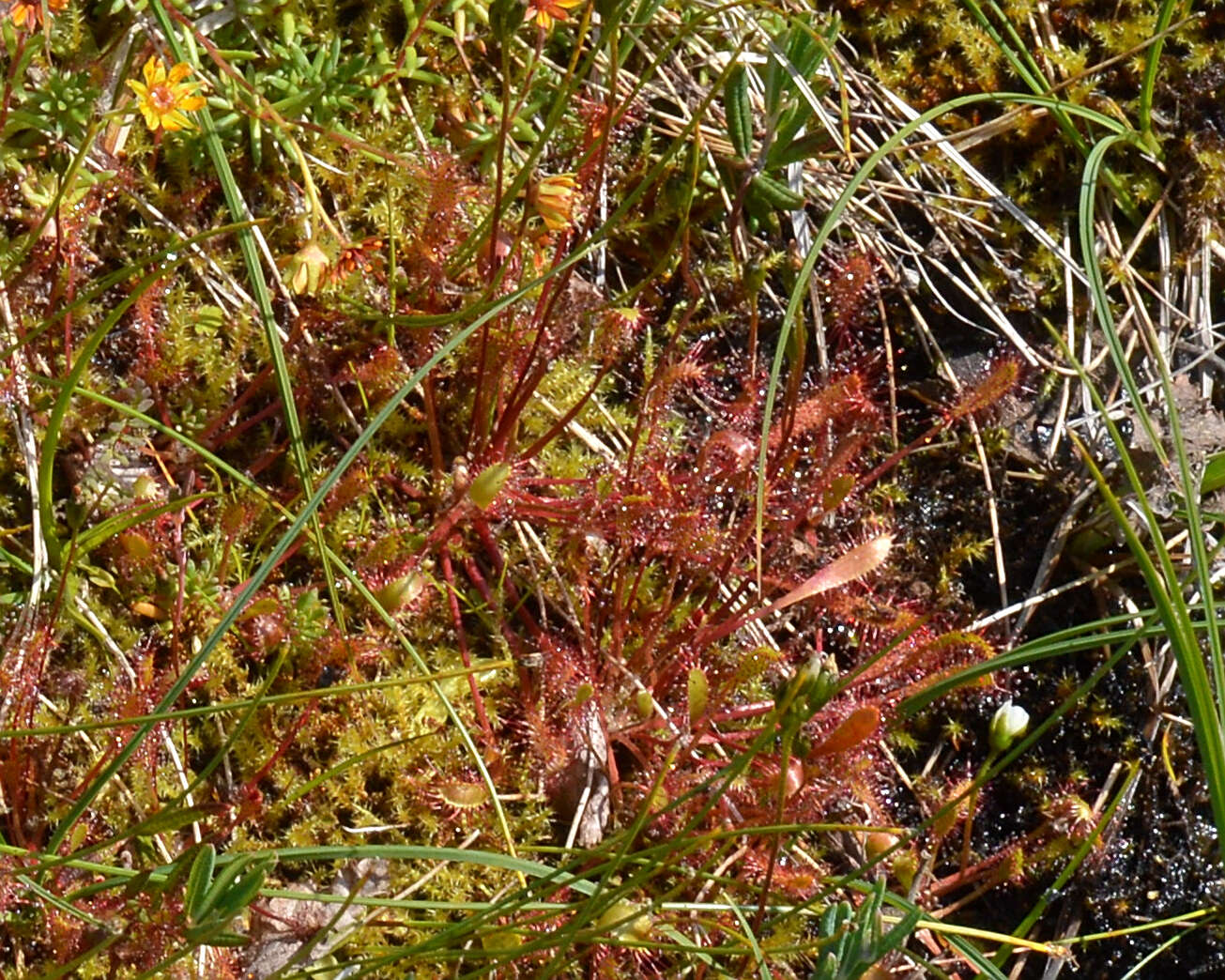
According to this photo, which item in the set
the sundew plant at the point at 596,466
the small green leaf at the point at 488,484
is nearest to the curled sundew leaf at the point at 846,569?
the sundew plant at the point at 596,466

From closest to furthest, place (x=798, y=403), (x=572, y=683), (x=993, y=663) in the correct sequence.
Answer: (x=993, y=663), (x=572, y=683), (x=798, y=403)

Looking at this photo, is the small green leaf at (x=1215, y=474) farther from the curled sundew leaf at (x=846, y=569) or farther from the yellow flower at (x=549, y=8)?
the yellow flower at (x=549, y=8)

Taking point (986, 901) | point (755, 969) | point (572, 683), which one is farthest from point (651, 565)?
point (986, 901)

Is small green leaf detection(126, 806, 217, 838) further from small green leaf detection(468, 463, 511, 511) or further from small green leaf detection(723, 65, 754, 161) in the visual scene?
small green leaf detection(723, 65, 754, 161)

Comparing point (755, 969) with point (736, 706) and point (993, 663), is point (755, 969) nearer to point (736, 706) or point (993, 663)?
point (736, 706)

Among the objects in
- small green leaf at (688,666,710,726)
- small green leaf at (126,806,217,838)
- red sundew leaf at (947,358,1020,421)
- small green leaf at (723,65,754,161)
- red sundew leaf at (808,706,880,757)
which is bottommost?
red sundew leaf at (808,706,880,757)

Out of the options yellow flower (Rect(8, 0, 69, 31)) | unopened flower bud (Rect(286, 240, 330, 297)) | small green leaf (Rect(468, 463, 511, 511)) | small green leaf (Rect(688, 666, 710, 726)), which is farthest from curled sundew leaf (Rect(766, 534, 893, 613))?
yellow flower (Rect(8, 0, 69, 31))
